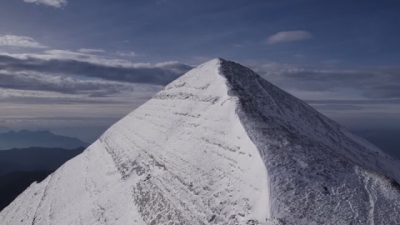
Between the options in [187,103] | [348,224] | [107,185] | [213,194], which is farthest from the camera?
[187,103]

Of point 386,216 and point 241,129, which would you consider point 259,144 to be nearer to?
point 241,129

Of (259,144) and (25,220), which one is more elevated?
(259,144)

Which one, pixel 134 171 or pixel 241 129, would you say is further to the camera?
pixel 134 171

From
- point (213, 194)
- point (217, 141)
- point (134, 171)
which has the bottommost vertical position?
point (134, 171)

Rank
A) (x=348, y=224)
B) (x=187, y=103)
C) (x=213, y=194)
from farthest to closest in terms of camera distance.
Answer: (x=187, y=103) → (x=213, y=194) → (x=348, y=224)

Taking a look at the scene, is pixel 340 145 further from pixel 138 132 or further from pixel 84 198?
pixel 84 198

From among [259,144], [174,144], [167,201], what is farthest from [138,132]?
[259,144]
